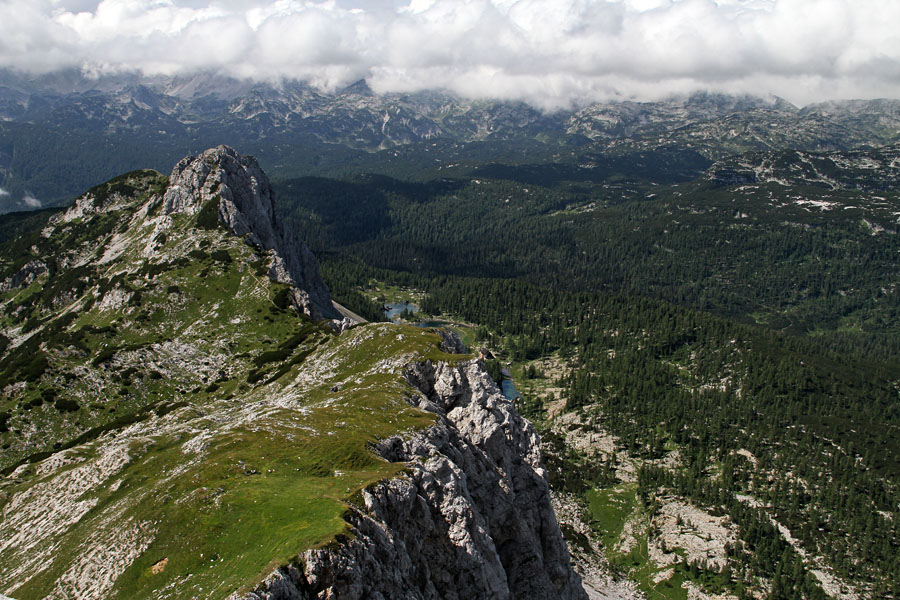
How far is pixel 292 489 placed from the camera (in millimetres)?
48344

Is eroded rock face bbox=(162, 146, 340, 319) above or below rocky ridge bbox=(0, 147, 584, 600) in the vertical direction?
above

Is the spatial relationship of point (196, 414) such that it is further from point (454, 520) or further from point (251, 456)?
point (454, 520)

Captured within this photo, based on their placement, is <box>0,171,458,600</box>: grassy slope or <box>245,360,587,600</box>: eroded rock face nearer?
<box>245,360,587,600</box>: eroded rock face

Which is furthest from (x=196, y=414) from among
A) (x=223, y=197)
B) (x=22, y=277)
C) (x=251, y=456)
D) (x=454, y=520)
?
(x=22, y=277)

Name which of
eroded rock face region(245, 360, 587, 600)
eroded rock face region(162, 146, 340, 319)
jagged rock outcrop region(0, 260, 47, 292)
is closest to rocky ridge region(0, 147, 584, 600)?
eroded rock face region(245, 360, 587, 600)

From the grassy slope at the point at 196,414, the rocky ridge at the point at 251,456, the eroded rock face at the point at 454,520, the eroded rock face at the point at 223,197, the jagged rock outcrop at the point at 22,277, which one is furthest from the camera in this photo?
the jagged rock outcrop at the point at 22,277

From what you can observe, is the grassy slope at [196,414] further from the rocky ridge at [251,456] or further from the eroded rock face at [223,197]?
the eroded rock face at [223,197]

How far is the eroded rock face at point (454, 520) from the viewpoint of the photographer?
3988cm

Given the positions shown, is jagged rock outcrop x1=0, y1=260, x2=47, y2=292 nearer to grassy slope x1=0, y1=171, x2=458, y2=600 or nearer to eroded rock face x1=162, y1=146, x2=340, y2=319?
grassy slope x1=0, y1=171, x2=458, y2=600

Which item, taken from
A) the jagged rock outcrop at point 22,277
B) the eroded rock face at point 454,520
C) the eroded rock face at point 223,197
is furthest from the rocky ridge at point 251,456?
the jagged rock outcrop at point 22,277

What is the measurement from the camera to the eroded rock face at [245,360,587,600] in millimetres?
39881

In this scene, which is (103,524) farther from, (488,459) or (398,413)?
(488,459)


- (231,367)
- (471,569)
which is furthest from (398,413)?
(231,367)

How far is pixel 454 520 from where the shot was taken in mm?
55000
